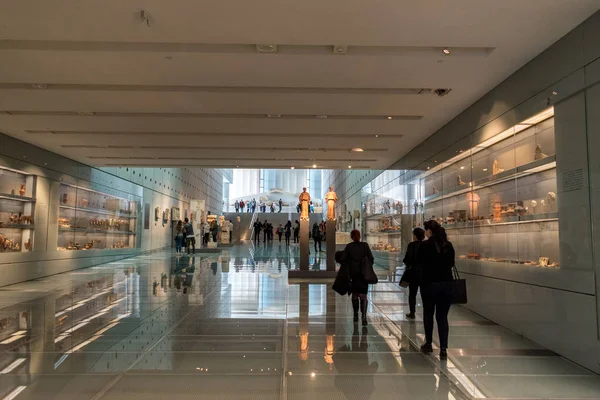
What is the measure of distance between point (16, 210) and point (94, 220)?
21.1 ft

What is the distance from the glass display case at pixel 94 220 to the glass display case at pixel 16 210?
2.05 m

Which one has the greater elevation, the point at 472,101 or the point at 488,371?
the point at 472,101

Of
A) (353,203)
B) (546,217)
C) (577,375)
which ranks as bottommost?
(577,375)

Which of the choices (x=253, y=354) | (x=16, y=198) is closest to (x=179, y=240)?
(x=16, y=198)

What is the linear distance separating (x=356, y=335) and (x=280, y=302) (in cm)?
325

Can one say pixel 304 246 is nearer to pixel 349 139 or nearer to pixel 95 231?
pixel 349 139

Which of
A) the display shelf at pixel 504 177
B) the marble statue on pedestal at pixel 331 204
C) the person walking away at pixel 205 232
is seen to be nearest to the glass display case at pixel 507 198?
the display shelf at pixel 504 177

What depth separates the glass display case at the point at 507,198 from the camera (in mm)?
6652

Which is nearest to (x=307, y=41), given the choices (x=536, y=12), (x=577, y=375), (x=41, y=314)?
(x=536, y=12)

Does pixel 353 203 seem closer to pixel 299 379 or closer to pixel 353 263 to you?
pixel 353 263

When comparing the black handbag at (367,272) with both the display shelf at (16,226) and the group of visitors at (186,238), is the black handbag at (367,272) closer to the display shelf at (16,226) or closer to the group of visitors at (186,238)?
the display shelf at (16,226)

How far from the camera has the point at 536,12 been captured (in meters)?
5.43

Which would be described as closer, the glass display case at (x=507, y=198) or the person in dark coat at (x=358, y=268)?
the glass display case at (x=507, y=198)

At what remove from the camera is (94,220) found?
2052cm
